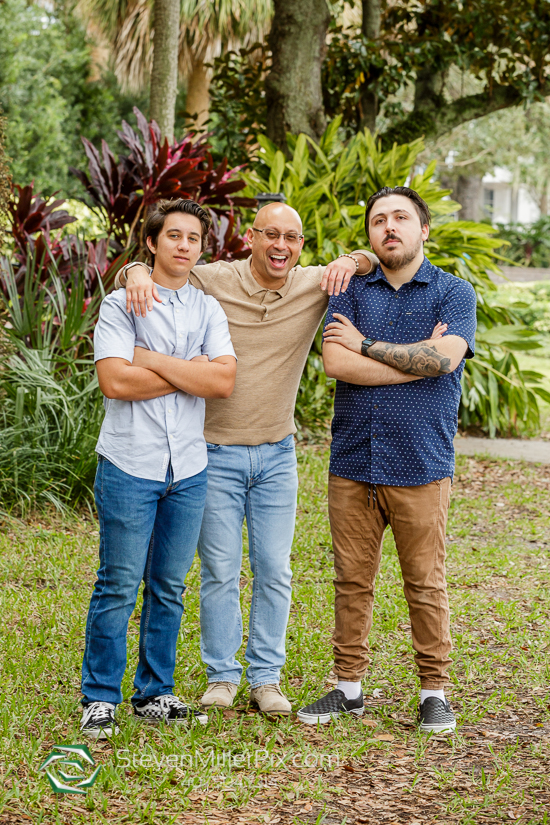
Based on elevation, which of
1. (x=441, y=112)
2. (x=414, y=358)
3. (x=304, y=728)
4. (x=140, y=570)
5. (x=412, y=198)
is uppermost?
(x=441, y=112)

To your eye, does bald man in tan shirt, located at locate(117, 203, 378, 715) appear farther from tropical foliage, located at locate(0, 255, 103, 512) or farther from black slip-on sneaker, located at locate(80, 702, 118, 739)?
tropical foliage, located at locate(0, 255, 103, 512)

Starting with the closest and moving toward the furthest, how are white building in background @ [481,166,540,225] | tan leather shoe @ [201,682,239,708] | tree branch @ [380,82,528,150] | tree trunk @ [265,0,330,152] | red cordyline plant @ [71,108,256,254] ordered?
1. tan leather shoe @ [201,682,239,708]
2. red cordyline plant @ [71,108,256,254]
3. tree trunk @ [265,0,330,152]
4. tree branch @ [380,82,528,150]
5. white building in background @ [481,166,540,225]

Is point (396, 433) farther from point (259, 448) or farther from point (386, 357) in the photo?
point (259, 448)

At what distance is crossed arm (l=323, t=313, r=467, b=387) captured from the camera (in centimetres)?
306

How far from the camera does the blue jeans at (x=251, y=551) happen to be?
3238mm

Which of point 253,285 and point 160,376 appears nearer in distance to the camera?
point 160,376

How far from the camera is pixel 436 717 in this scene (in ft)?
10.6

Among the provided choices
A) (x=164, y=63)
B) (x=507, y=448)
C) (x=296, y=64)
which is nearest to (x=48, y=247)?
(x=164, y=63)

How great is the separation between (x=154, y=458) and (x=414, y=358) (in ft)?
3.33

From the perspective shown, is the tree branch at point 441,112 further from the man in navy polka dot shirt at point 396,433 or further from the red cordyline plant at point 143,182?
the man in navy polka dot shirt at point 396,433

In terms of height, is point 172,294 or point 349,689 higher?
point 172,294

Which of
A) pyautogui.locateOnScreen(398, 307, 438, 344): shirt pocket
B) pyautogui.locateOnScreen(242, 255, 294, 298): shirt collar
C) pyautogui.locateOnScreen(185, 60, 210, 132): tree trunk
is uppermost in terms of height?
pyautogui.locateOnScreen(185, 60, 210, 132): tree trunk

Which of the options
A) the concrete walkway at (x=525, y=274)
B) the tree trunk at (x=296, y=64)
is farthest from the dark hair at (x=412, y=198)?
the concrete walkway at (x=525, y=274)

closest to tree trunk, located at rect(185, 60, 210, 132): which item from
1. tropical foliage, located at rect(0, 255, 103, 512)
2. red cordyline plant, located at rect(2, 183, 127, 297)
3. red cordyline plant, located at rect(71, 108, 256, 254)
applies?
red cordyline plant, located at rect(71, 108, 256, 254)
